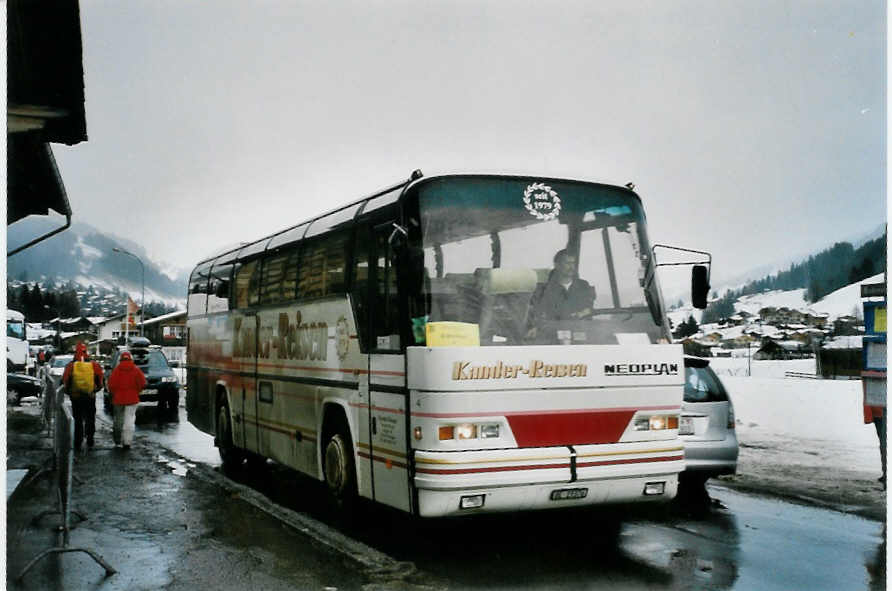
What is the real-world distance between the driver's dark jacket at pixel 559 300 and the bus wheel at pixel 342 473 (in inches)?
95.4

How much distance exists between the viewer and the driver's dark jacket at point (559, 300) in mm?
7414

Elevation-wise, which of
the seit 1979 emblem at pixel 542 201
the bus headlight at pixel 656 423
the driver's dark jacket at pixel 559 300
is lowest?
the bus headlight at pixel 656 423

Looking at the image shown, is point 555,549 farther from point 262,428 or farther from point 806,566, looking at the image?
point 262,428

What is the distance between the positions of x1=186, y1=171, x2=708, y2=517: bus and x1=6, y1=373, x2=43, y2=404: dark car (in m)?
26.2

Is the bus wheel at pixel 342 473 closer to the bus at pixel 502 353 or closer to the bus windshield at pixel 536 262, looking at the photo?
the bus at pixel 502 353

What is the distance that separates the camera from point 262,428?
1156 centimetres

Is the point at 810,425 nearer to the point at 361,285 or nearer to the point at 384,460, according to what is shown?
the point at 361,285

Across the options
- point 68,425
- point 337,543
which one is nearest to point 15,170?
→ point 68,425

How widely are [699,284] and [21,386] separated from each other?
28988 millimetres

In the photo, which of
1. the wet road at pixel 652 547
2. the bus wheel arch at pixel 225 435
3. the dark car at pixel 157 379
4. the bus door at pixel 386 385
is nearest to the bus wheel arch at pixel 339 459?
the wet road at pixel 652 547

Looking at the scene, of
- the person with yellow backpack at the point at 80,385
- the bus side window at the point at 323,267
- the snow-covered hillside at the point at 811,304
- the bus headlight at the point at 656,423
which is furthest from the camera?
the person with yellow backpack at the point at 80,385

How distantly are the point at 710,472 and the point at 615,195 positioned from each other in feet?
10.7

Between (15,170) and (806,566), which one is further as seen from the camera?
(15,170)

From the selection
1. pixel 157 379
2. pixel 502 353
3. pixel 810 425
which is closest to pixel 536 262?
pixel 502 353
